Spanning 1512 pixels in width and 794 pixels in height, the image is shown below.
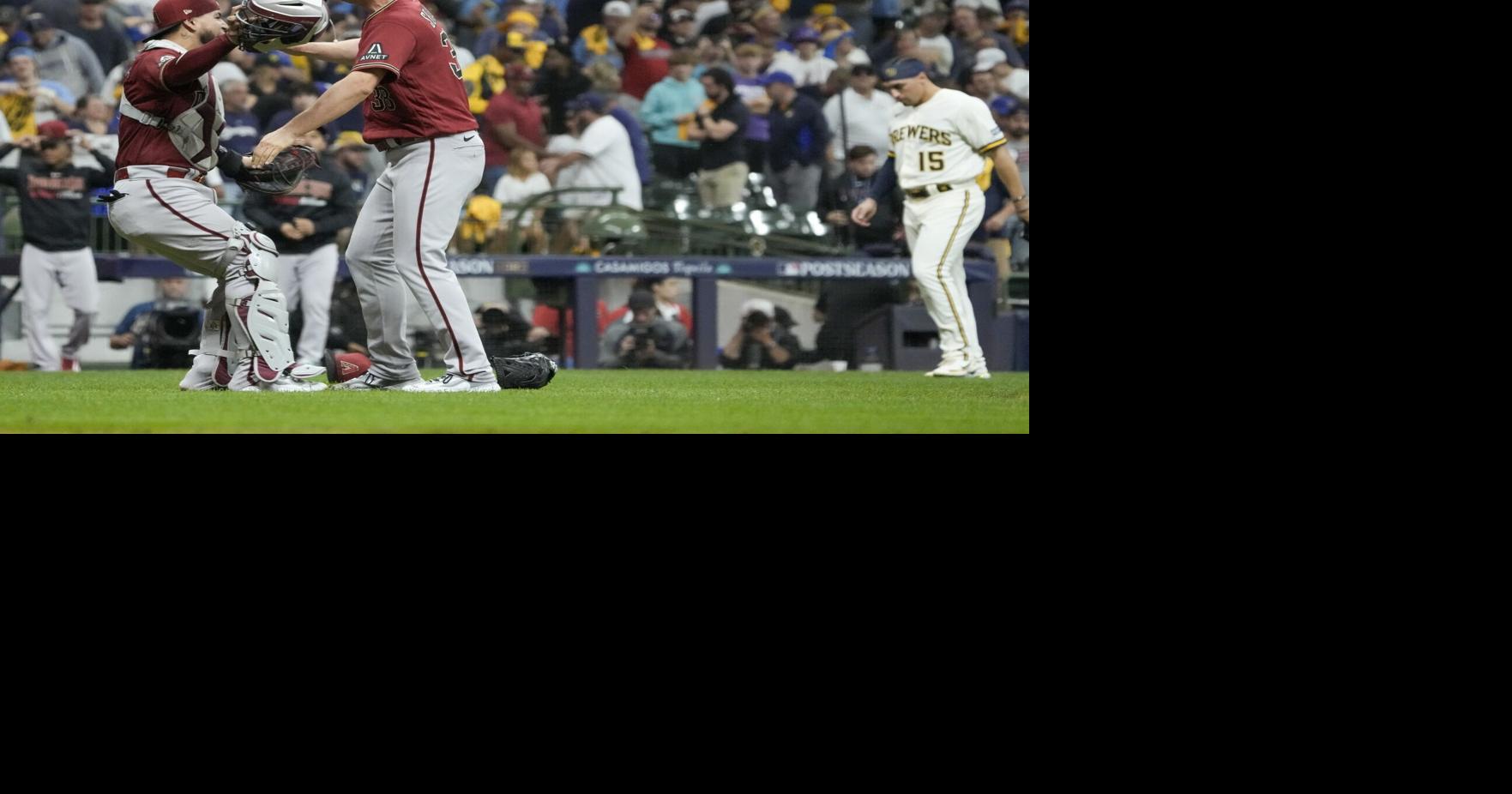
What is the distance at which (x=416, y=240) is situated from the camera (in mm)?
4863

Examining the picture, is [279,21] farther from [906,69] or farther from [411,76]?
[906,69]

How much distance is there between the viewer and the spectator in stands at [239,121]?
7613 mm

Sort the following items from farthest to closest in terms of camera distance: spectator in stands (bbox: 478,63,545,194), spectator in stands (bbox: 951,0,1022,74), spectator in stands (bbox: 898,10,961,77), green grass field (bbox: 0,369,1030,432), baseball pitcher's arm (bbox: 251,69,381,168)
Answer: spectator in stands (bbox: 951,0,1022,74)
spectator in stands (bbox: 898,10,961,77)
spectator in stands (bbox: 478,63,545,194)
baseball pitcher's arm (bbox: 251,69,381,168)
green grass field (bbox: 0,369,1030,432)

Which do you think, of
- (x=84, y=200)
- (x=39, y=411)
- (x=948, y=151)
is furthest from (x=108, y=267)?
(x=948, y=151)

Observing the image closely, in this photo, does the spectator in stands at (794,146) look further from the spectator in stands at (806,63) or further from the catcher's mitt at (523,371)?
the catcher's mitt at (523,371)

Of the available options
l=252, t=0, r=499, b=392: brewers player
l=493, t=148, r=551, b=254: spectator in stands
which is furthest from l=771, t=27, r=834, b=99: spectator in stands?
l=252, t=0, r=499, b=392: brewers player

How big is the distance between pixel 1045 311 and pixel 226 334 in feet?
8.43

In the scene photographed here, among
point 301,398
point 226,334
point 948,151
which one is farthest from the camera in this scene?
point 948,151

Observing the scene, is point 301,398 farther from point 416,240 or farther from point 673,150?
point 673,150

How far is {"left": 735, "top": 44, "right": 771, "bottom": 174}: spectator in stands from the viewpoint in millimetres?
9055

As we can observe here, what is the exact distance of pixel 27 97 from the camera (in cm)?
802

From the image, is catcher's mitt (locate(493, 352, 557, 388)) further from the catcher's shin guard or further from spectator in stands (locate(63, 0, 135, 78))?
spectator in stands (locate(63, 0, 135, 78))

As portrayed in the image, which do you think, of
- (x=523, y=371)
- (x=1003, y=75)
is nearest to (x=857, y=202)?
(x=1003, y=75)

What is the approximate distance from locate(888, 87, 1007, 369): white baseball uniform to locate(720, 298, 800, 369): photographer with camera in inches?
48.7
